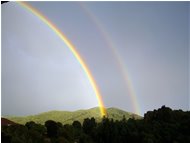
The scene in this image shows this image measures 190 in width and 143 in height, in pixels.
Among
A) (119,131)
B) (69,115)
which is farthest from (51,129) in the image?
(69,115)

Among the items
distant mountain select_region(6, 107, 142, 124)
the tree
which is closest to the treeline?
the tree

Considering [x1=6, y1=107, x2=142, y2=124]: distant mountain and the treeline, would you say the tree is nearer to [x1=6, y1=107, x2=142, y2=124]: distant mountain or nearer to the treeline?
the treeline

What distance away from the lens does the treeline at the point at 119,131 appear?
33500 millimetres

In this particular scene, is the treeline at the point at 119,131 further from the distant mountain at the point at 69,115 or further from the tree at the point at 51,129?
the distant mountain at the point at 69,115

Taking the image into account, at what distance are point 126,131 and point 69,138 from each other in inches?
439

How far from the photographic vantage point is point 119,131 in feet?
149

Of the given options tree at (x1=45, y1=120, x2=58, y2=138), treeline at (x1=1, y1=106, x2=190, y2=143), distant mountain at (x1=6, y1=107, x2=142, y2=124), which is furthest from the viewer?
distant mountain at (x1=6, y1=107, x2=142, y2=124)

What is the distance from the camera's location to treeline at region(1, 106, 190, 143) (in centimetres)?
3350

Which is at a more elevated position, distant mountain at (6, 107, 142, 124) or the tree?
distant mountain at (6, 107, 142, 124)

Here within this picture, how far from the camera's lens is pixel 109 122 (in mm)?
48438

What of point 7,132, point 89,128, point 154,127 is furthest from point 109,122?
point 7,132

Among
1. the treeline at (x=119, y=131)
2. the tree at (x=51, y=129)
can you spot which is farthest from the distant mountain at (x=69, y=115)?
the tree at (x=51, y=129)

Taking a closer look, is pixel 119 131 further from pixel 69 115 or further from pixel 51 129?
pixel 69 115

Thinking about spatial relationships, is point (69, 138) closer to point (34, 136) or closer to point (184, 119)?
point (34, 136)
